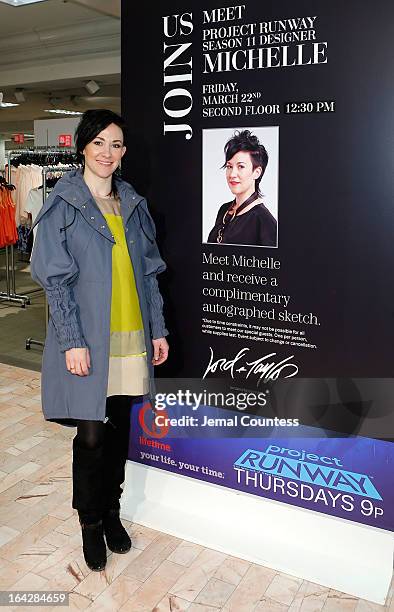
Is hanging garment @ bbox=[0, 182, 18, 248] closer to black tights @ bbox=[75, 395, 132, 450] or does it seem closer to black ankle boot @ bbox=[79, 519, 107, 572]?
black tights @ bbox=[75, 395, 132, 450]

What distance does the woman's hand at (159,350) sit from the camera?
2391 mm

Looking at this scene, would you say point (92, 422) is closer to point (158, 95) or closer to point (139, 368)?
point (139, 368)

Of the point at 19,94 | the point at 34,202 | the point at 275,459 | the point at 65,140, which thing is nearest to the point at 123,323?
the point at 275,459

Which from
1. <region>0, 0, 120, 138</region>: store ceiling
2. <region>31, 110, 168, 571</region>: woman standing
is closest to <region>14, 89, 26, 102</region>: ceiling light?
<region>0, 0, 120, 138</region>: store ceiling

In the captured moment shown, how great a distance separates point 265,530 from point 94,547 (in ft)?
2.24

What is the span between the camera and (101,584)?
219 cm

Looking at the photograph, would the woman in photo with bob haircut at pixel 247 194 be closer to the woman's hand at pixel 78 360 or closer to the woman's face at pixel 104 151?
the woman's face at pixel 104 151

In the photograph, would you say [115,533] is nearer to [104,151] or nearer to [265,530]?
[265,530]

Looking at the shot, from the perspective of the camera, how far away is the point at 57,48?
770 cm

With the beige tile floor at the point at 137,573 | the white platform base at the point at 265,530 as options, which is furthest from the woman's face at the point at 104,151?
the beige tile floor at the point at 137,573

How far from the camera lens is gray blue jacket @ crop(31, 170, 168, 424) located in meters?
2.04

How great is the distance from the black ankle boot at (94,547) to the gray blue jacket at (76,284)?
1.46 ft

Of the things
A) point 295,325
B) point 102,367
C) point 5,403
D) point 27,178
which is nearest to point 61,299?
point 102,367

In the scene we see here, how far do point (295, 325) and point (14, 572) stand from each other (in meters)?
1.38
